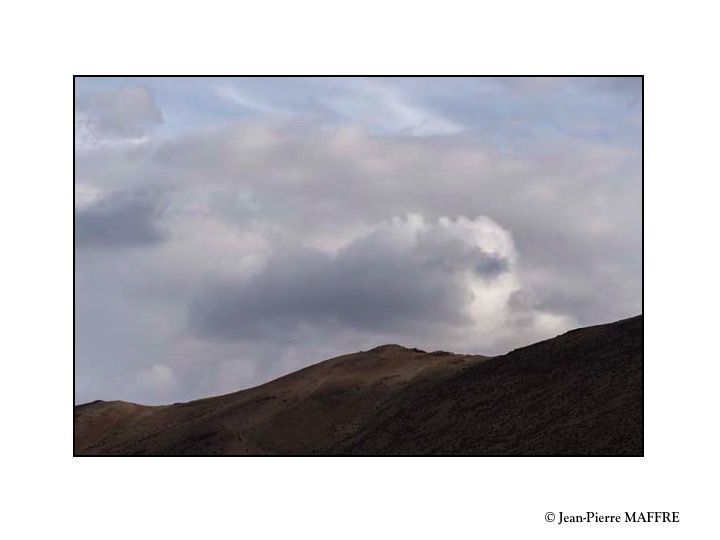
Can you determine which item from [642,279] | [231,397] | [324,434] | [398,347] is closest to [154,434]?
[231,397]

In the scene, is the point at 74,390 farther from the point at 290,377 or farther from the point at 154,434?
the point at 290,377

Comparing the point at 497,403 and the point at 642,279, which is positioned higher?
the point at 642,279

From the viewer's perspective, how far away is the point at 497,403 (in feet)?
116

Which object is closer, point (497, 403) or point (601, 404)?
point (601, 404)

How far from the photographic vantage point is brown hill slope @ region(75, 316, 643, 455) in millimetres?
31984

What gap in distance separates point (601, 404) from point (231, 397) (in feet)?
57.0

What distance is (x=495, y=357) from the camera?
4022 cm

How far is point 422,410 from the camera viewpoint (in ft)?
120

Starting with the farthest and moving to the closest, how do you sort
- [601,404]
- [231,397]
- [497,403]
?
[231,397] < [497,403] < [601,404]

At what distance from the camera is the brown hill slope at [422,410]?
105 feet
